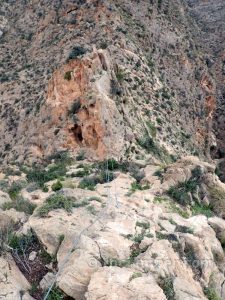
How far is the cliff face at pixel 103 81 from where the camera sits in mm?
32938

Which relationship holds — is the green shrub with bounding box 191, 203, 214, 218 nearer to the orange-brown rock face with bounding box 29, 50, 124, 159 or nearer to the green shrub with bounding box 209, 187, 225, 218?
the green shrub with bounding box 209, 187, 225, 218

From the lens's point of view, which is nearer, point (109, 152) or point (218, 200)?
point (218, 200)

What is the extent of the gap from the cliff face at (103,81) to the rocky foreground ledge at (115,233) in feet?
12.6

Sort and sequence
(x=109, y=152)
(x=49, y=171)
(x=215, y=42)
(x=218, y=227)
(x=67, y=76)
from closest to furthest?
(x=218, y=227)
(x=49, y=171)
(x=109, y=152)
(x=67, y=76)
(x=215, y=42)

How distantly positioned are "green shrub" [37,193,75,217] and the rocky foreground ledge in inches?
1.7

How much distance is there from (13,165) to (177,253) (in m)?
16.0

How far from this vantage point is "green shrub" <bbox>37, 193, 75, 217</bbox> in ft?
70.2

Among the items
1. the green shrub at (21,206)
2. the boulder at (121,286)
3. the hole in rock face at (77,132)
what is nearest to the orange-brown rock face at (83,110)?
the hole in rock face at (77,132)

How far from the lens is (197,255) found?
2083 cm

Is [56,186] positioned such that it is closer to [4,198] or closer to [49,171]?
[4,198]

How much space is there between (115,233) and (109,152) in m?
11.2

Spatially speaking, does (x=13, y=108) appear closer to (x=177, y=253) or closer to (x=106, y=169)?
(x=106, y=169)

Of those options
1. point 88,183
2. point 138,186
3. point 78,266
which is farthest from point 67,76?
point 78,266

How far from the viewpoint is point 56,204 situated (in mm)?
22047
